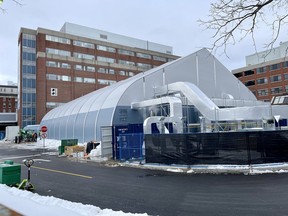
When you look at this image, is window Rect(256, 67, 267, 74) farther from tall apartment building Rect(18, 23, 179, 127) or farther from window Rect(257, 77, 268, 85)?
tall apartment building Rect(18, 23, 179, 127)

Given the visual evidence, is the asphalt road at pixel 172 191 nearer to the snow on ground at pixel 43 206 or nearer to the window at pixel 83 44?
the snow on ground at pixel 43 206

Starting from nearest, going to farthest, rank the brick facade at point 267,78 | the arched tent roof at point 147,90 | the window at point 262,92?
the arched tent roof at point 147,90, the brick facade at point 267,78, the window at point 262,92

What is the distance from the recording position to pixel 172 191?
882cm

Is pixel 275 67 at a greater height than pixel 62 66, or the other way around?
pixel 275 67

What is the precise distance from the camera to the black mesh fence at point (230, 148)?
1298 cm

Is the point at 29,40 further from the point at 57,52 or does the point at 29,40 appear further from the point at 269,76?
the point at 269,76

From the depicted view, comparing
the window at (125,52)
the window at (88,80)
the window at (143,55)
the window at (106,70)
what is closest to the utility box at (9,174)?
the window at (88,80)

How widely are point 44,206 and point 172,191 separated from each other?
4.06 meters

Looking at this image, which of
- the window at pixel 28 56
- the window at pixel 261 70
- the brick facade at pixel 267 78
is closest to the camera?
the window at pixel 28 56

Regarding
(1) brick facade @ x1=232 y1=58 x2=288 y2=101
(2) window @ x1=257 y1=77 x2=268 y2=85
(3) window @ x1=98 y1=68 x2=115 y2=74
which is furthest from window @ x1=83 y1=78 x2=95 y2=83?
(2) window @ x1=257 y1=77 x2=268 y2=85

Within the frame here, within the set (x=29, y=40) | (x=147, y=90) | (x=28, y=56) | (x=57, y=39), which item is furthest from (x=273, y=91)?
(x=29, y=40)

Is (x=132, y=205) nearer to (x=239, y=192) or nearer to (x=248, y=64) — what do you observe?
(x=239, y=192)

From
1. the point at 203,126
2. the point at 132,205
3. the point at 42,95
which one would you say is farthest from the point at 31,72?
the point at 132,205

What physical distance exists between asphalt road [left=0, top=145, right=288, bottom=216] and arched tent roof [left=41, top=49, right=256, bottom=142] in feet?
39.9
